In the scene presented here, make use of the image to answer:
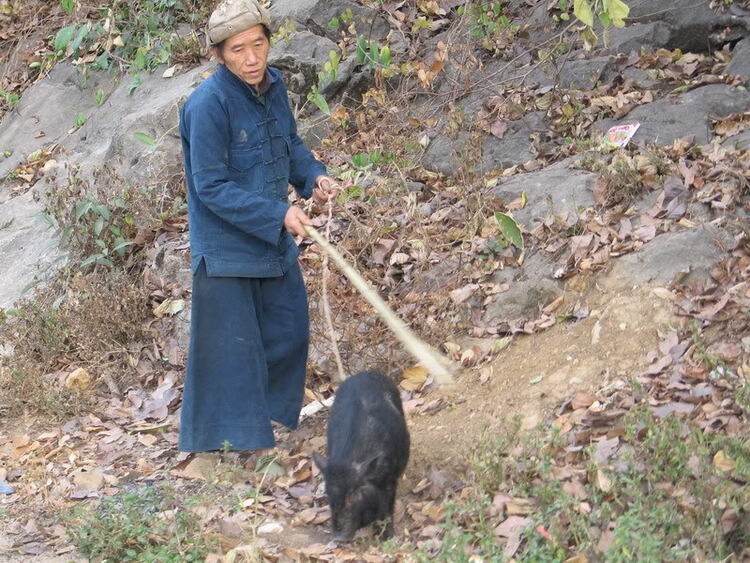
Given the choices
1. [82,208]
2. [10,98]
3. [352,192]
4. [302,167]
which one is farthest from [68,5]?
[302,167]

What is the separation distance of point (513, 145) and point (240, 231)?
10.9 feet

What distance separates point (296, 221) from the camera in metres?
4.69

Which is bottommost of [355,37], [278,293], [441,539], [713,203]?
[441,539]

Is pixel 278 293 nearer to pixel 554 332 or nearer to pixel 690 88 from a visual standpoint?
pixel 554 332

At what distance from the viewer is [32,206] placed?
30.4 feet

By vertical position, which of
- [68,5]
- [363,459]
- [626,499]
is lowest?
[626,499]

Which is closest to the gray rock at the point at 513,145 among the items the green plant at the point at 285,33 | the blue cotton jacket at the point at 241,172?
the green plant at the point at 285,33

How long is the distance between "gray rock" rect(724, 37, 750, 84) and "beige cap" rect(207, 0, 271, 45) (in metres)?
4.19

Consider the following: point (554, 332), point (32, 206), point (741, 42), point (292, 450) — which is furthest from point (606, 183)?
point (32, 206)

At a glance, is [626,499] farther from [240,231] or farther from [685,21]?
[685,21]

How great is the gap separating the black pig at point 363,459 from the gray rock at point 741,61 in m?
4.22

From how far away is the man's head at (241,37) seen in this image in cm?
466

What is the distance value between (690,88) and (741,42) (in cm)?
66

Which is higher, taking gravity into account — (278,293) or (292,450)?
(278,293)
